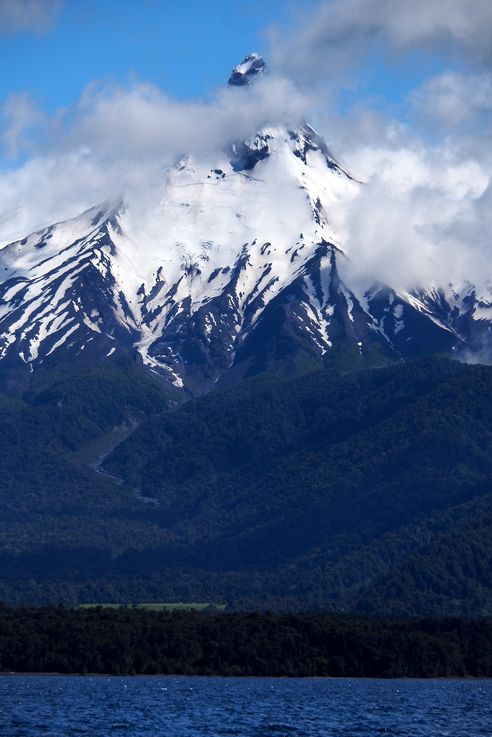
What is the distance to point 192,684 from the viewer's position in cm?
18925

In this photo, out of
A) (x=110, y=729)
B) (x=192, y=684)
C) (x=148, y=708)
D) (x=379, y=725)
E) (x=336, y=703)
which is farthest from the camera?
(x=192, y=684)

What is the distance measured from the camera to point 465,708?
15975cm

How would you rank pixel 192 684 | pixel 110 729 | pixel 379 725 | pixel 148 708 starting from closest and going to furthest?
1. pixel 110 729
2. pixel 379 725
3. pixel 148 708
4. pixel 192 684

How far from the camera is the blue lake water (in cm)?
13288

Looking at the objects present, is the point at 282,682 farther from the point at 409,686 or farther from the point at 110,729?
the point at 110,729

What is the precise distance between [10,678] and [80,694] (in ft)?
92.4

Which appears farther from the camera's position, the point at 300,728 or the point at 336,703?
the point at 336,703

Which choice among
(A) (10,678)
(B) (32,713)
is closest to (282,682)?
(A) (10,678)

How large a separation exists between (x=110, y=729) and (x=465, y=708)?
4039 centimetres

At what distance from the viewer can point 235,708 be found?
15375 centimetres

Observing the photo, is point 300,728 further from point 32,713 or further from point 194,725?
point 32,713

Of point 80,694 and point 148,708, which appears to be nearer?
point 148,708

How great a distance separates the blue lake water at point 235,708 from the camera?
5231 inches

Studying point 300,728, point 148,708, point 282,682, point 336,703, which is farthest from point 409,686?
point 300,728
